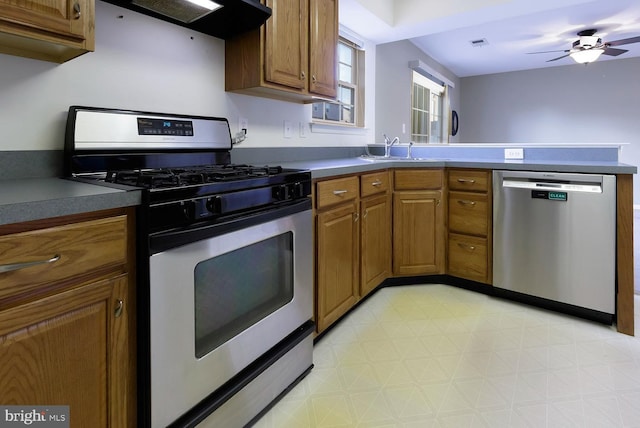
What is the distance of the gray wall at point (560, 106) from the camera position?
6278mm

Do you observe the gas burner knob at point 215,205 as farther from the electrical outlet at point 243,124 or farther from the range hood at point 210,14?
the electrical outlet at point 243,124

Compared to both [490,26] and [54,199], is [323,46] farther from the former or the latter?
[490,26]

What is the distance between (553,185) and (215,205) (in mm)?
2084

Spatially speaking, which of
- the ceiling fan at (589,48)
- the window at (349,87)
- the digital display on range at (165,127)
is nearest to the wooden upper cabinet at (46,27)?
the digital display on range at (165,127)

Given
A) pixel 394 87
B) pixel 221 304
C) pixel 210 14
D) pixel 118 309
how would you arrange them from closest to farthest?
pixel 118 309 < pixel 221 304 < pixel 210 14 < pixel 394 87

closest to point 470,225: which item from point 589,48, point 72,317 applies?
point 72,317

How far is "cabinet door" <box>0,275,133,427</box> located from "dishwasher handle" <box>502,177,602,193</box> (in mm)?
2323

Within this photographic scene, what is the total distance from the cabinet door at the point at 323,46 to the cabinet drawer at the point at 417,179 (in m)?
0.75

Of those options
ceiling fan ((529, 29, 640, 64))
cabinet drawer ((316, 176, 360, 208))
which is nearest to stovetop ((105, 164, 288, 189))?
cabinet drawer ((316, 176, 360, 208))

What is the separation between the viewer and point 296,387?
170cm

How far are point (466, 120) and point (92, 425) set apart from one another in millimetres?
8126

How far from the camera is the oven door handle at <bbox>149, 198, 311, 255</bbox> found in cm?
107

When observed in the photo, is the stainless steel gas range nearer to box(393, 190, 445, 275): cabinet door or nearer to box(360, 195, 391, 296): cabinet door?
box(360, 195, 391, 296): cabinet door

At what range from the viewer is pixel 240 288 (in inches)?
55.1
